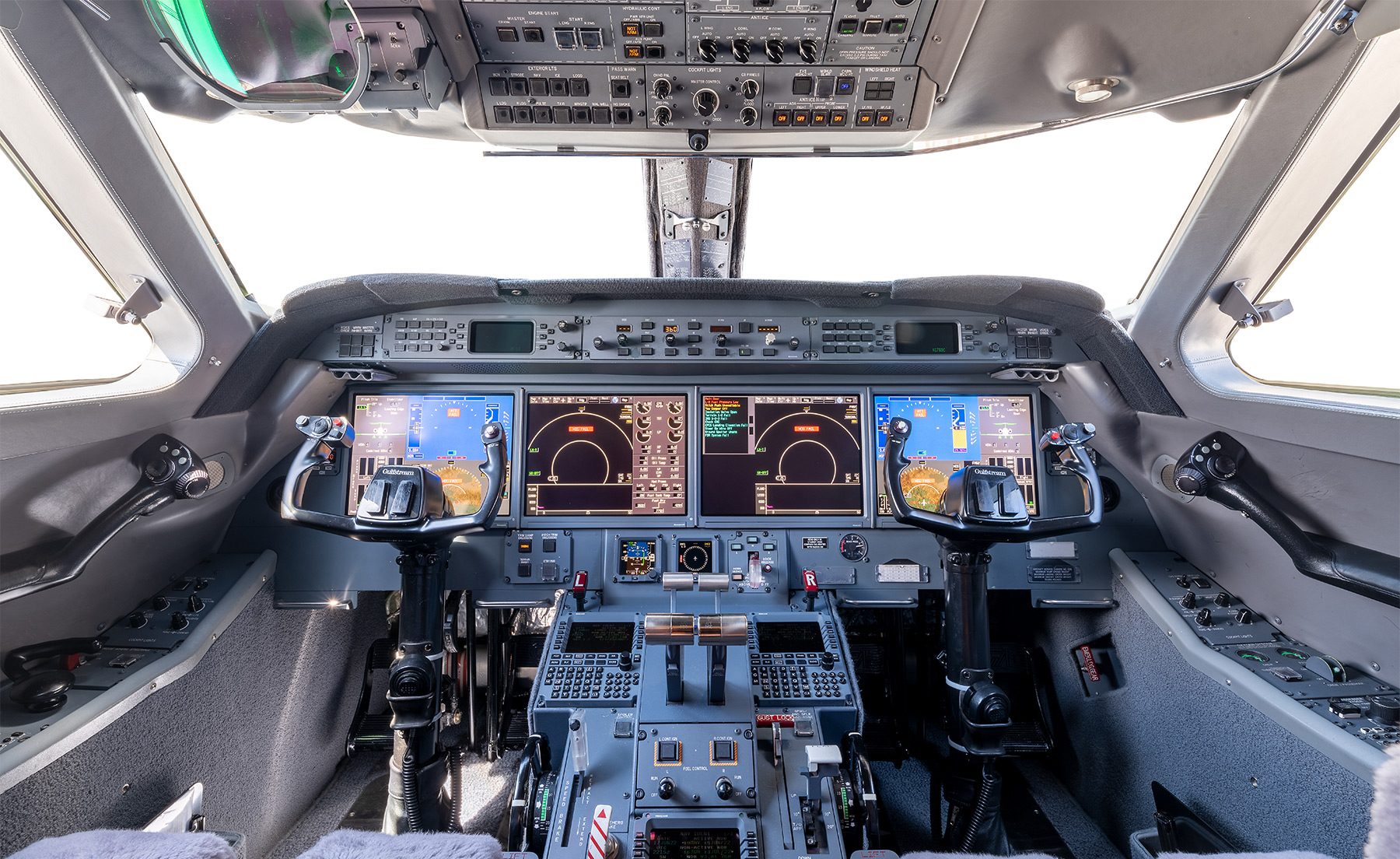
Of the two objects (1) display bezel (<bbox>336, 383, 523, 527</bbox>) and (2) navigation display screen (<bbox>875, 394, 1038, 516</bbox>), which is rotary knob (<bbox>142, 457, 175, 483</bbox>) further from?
(2) navigation display screen (<bbox>875, 394, 1038, 516</bbox>)

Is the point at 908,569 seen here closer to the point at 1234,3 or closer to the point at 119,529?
the point at 1234,3

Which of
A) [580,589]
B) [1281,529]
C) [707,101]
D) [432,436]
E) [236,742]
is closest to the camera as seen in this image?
[707,101]

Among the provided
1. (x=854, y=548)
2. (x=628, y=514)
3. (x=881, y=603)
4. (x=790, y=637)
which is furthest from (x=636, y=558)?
(x=881, y=603)

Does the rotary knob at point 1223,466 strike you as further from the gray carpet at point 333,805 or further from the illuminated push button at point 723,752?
the gray carpet at point 333,805

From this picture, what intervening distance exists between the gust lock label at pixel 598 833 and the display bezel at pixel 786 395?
1.28 metres

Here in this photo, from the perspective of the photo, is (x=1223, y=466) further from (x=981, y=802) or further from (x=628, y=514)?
(x=628, y=514)

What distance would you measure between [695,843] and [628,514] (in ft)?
4.46

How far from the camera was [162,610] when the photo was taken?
228 centimetres

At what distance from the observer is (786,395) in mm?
2812

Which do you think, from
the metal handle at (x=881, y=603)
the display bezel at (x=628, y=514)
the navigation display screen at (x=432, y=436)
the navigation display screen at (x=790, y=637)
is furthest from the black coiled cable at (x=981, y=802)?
the navigation display screen at (x=432, y=436)

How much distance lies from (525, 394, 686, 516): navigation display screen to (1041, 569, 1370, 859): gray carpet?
176cm

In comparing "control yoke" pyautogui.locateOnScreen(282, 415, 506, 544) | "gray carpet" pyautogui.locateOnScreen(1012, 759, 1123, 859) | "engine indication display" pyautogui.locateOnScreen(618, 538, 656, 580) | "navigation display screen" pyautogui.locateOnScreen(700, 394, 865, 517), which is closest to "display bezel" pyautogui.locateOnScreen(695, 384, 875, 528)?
"navigation display screen" pyautogui.locateOnScreen(700, 394, 865, 517)

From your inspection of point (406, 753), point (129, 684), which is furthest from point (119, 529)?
point (406, 753)

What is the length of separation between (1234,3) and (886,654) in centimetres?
245
